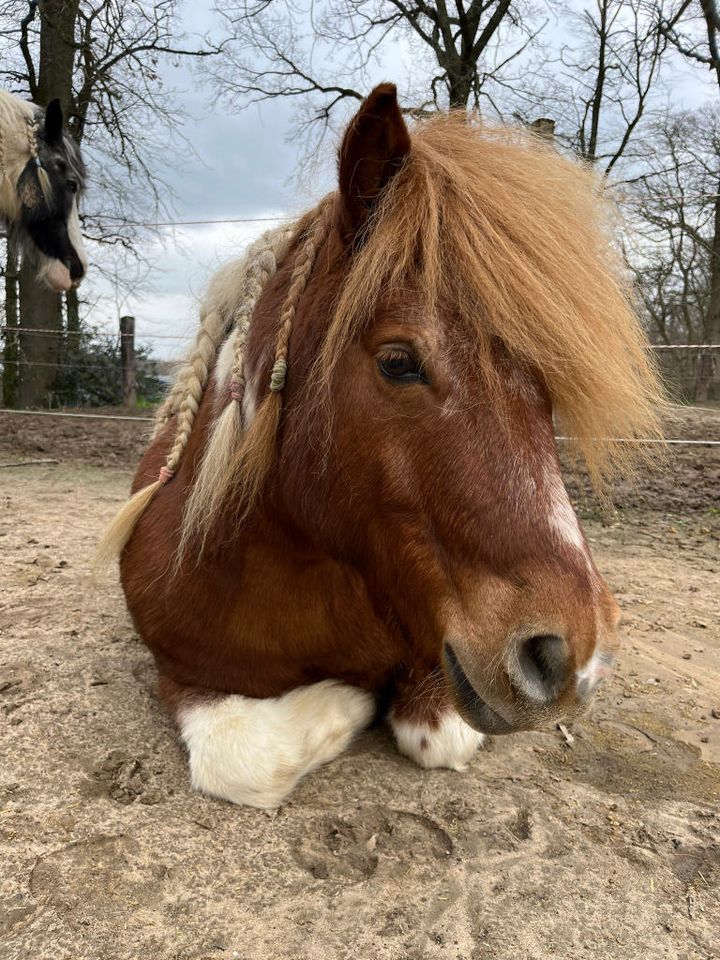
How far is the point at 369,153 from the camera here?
1.47 meters

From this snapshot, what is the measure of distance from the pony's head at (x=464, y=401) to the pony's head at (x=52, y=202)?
657 centimetres

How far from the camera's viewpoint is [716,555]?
14.3 feet

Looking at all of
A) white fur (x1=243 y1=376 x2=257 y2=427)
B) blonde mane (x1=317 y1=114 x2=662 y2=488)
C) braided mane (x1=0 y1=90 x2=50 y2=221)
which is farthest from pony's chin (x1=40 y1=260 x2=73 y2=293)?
blonde mane (x1=317 y1=114 x2=662 y2=488)

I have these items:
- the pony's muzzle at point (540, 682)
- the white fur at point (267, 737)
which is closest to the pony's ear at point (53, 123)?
the white fur at point (267, 737)

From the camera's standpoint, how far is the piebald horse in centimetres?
666

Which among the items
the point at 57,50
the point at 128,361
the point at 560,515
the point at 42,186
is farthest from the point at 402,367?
the point at 57,50

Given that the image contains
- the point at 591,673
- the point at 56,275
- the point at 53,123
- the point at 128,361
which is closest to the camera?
the point at 591,673

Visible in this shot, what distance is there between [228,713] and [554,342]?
132 cm

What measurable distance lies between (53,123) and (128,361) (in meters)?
4.66

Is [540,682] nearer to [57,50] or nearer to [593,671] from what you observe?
[593,671]

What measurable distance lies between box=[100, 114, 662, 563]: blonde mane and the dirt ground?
2.56 ft

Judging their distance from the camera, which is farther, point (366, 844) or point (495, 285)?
point (366, 844)

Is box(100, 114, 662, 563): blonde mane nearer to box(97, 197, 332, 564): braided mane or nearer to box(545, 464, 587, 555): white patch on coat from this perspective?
box(97, 197, 332, 564): braided mane

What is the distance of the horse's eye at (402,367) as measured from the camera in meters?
1.36
